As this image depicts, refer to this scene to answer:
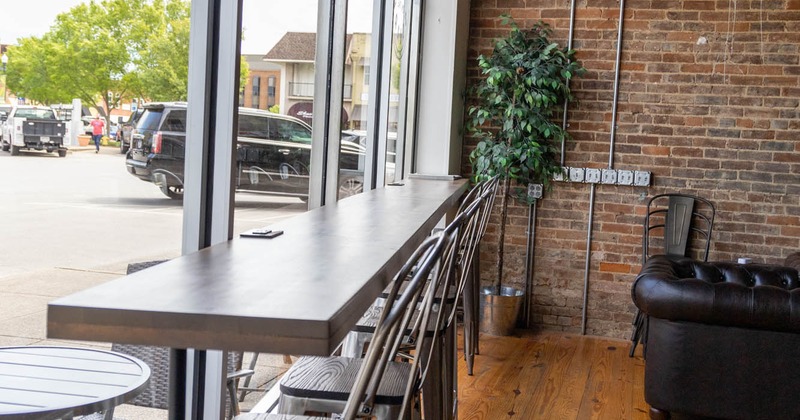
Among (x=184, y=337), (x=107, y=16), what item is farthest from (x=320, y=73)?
(x=184, y=337)

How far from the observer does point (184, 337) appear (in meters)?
1.30

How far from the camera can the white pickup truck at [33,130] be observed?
4.90 feet

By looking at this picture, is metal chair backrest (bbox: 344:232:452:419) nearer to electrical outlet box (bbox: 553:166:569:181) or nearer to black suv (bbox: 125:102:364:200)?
black suv (bbox: 125:102:364:200)

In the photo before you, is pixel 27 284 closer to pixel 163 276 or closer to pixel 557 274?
pixel 163 276

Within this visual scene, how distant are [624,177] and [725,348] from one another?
2.28 m

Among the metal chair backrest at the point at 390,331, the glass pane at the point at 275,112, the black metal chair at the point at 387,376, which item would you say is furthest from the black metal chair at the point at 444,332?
the glass pane at the point at 275,112

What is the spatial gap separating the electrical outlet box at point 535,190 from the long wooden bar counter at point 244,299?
13.3ft

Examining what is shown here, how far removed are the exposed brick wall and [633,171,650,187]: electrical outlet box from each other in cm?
6

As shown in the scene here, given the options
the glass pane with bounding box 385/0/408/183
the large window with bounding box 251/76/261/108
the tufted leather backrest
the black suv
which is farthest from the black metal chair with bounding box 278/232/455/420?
the glass pane with bounding box 385/0/408/183

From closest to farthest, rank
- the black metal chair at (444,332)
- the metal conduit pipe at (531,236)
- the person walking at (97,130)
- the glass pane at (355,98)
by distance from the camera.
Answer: the person walking at (97,130), the black metal chair at (444,332), the glass pane at (355,98), the metal conduit pipe at (531,236)

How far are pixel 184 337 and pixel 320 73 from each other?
2548mm

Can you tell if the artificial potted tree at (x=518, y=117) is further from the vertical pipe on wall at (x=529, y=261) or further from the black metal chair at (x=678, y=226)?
the black metal chair at (x=678, y=226)

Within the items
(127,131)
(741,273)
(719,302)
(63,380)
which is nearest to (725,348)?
(719,302)

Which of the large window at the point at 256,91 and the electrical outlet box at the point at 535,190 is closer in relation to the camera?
the large window at the point at 256,91
